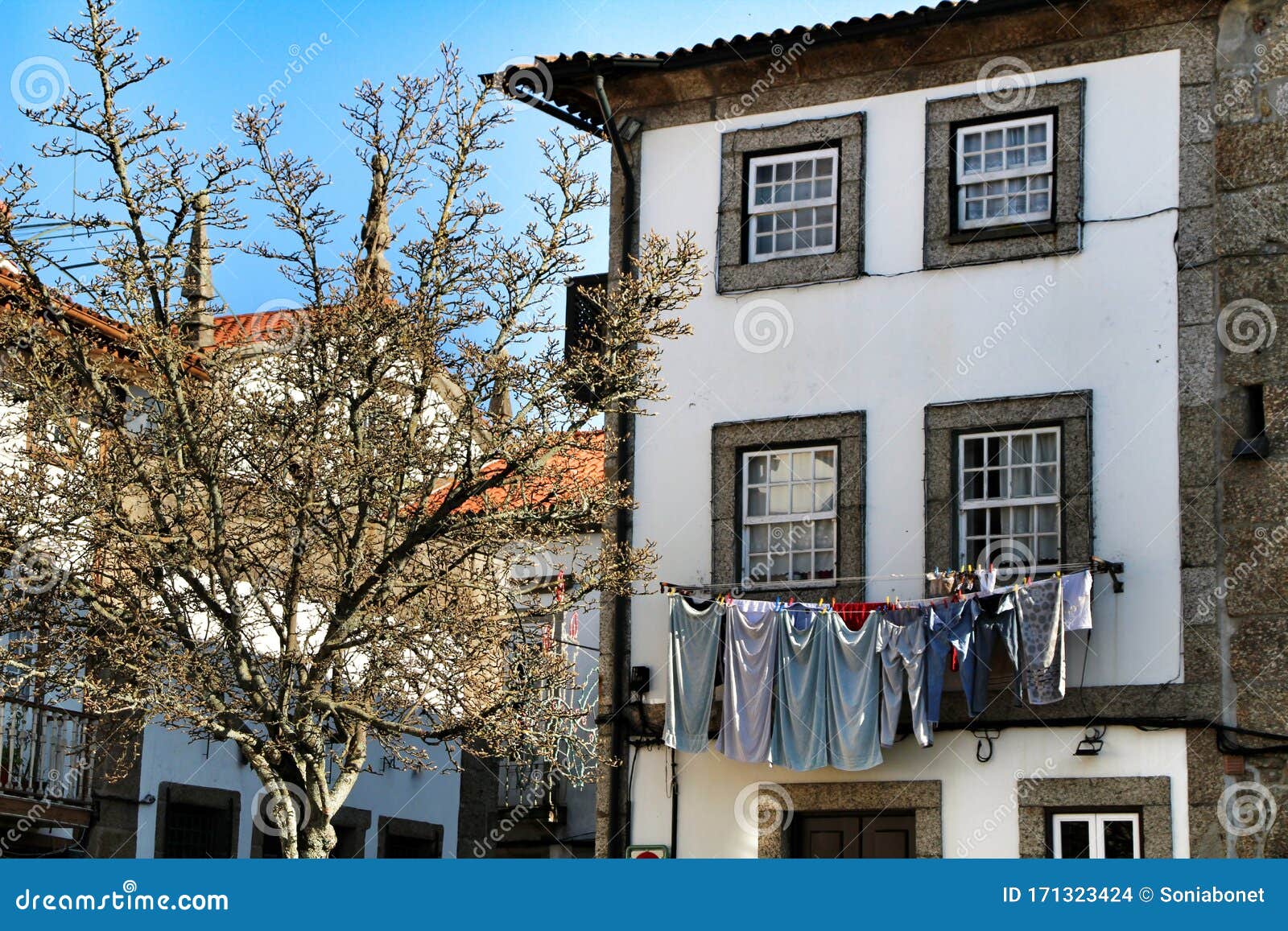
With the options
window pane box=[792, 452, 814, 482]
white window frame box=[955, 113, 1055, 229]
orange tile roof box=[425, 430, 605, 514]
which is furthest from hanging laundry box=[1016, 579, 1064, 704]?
orange tile roof box=[425, 430, 605, 514]

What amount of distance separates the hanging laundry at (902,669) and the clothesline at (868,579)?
43cm

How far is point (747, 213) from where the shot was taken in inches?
672

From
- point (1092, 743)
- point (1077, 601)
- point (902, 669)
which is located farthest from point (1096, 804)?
point (902, 669)

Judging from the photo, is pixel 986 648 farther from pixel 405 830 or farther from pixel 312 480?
pixel 405 830

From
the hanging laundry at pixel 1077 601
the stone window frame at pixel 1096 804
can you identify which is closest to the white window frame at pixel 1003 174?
the hanging laundry at pixel 1077 601

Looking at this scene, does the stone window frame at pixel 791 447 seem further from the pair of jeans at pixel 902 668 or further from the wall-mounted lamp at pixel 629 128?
the wall-mounted lamp at pixel 629 128

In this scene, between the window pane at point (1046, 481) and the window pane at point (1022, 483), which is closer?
the window pane at point (1046, 481)

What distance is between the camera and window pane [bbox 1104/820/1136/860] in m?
14.5

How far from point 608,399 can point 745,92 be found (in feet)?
15.8

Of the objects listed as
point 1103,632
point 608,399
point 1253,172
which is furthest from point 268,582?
point 1253,172

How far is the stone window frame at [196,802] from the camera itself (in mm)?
20938

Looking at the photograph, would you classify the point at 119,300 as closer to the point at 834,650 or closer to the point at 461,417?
the point at 461,417

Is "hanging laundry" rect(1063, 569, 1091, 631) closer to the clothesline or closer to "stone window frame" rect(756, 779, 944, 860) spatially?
the clothesline

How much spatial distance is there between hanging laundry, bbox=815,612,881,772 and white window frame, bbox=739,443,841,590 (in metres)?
0.74
